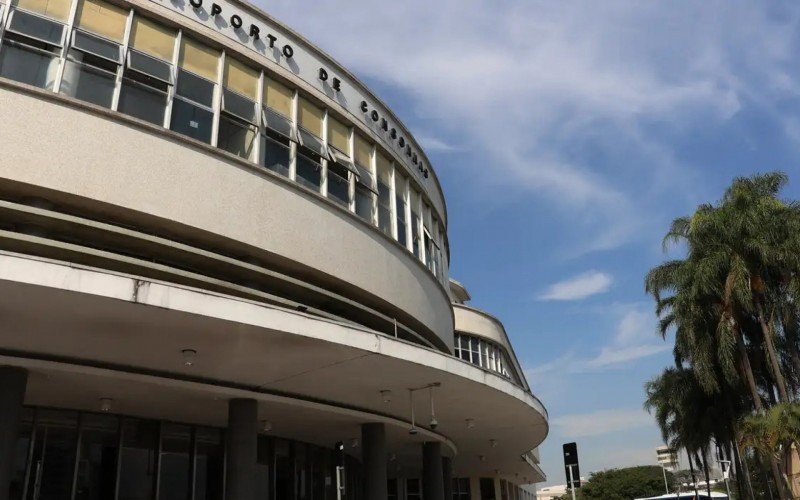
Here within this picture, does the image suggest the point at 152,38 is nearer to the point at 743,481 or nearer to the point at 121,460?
the point at 121,460

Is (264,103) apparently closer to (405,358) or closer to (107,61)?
(107,61)

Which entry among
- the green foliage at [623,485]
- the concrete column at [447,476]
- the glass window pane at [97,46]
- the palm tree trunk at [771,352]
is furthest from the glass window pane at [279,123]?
the green foliage at [623,485]

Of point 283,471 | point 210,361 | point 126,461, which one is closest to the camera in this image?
point 210,361

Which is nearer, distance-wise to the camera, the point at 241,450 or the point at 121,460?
the point at 241,450

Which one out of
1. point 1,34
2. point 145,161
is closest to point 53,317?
point 145,161

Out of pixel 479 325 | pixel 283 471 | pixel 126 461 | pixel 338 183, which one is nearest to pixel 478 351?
pixel 479 325

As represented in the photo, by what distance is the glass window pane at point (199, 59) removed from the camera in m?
12.7

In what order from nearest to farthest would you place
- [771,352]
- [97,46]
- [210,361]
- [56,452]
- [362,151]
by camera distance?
[210,361] → [97,46] → [56,452] → [362,151] → [771,352]

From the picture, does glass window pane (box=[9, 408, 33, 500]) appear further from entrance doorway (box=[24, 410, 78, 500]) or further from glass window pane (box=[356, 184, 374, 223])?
glass window pane (box=[356, 184, 374, 223])

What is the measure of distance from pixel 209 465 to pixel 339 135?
7.75 meters

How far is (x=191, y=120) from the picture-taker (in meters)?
12.4

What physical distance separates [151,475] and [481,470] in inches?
775

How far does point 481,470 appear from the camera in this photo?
30406mm

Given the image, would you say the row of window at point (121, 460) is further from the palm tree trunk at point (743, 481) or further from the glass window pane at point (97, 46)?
the palm tree trunk at point (743, 481)
